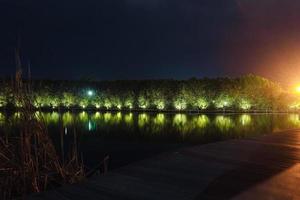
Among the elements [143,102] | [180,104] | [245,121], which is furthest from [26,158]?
[143,102]

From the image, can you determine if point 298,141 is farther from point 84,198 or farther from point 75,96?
point 75,96

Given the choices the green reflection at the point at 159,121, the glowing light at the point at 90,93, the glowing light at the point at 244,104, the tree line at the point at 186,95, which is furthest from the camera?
the glowing light at the point at 90,93

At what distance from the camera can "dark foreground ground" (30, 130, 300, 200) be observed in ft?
11.2

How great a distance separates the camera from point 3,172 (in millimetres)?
4406

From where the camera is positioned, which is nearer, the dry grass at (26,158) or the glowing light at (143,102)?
the dry grass at (26,158)

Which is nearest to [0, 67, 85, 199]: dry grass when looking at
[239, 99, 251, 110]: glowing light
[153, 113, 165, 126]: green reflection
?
[153, 113, 165, 126]: green reflection

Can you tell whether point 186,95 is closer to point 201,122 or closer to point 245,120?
point 245,120

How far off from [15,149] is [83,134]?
783cm

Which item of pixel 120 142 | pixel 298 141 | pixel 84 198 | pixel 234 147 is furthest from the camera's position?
pixel 120 142

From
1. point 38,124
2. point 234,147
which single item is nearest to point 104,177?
point 38,124

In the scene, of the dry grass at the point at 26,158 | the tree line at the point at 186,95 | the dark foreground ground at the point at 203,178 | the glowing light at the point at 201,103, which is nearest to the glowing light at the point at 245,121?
the tree line at the point at 186,95

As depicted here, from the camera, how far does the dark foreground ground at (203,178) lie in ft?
11.2

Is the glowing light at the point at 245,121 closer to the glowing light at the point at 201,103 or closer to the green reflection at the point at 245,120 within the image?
the green reflection at the point at 245,120

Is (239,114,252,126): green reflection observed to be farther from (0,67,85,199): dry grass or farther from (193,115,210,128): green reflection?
(0,67,85,199): dry grass
